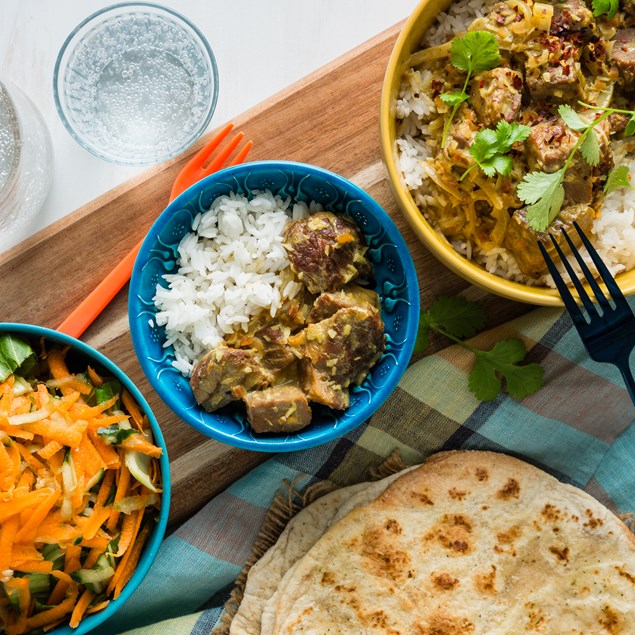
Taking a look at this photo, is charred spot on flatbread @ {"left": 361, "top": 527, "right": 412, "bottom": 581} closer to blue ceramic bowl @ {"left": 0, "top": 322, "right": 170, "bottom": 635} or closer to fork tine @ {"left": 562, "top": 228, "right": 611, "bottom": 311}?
blue ceramic bowl @ {"left": 0, "top": 322, "right": 170, "bottom": 635}

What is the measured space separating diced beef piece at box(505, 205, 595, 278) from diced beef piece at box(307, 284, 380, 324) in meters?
0.49

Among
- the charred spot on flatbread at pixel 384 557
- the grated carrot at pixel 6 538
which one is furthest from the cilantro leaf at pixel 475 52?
the grated carrot at pixel 6 538

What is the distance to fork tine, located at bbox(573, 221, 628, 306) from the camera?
2.43m

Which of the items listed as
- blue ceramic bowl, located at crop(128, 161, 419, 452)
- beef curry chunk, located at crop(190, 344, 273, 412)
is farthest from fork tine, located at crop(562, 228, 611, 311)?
beef curry chunk, located at crop(190, 344, 273, 412)

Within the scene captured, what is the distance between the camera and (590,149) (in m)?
2.32

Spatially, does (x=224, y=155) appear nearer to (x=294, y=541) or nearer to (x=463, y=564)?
(x=294, y=541)

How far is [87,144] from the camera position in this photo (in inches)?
111

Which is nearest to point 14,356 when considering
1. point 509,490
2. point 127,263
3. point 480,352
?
point 127,263

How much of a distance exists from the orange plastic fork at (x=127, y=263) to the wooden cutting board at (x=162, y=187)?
6cm

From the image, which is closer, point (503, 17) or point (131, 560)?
point (503, 17)

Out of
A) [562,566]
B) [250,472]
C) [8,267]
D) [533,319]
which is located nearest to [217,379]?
[250,472]

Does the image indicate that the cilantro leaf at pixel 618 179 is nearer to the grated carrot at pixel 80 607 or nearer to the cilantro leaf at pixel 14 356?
the cilantro leaf at pixel 14 356

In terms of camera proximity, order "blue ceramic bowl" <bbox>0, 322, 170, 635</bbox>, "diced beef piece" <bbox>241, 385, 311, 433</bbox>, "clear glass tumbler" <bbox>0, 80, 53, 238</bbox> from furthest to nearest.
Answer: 1. "clear glass tumbler" <bbox>0, 80, 53, 238</bbox>
2. "blue ceramic bowl" <bbox>0, 322, 170, 635</bbox>
3. "diced beef piece" <bbox>241, 385, 311, 433</bbox>

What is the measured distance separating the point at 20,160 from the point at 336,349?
4.37ft
